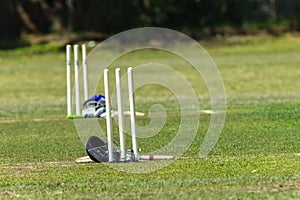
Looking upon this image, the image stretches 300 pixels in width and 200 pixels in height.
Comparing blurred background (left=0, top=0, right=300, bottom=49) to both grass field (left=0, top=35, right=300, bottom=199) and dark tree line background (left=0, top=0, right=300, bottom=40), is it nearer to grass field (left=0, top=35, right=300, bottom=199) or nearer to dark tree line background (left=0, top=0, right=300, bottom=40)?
dark tree line background (left=0, top=0, right=300, bottom=40)

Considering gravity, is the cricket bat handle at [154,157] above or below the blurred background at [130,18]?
below

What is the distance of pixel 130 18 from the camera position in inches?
2053

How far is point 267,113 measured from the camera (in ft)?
67.1

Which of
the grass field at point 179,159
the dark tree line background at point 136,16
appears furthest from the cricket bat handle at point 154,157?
the dark tree line background at point 136,16

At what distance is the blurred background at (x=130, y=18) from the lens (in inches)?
2020

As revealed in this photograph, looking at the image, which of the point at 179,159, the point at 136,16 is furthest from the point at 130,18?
the point at 179,159

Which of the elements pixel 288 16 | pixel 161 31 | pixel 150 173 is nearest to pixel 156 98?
pixel 150 173

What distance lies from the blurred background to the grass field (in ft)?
64.7

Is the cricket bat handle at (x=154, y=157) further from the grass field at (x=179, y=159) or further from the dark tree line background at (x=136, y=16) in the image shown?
the dark tree line background at (x=136, y=16)

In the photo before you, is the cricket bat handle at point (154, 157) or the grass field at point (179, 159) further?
the cricket bat handle at point (154, 157)

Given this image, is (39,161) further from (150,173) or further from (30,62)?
(30,62)

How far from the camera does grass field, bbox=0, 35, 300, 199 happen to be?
10547mm

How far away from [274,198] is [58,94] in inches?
764

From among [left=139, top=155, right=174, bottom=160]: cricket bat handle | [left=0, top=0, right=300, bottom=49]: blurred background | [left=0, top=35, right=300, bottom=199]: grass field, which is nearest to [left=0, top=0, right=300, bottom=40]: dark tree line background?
[left=0, top=0, right=300, bottom=49]: blurred background
